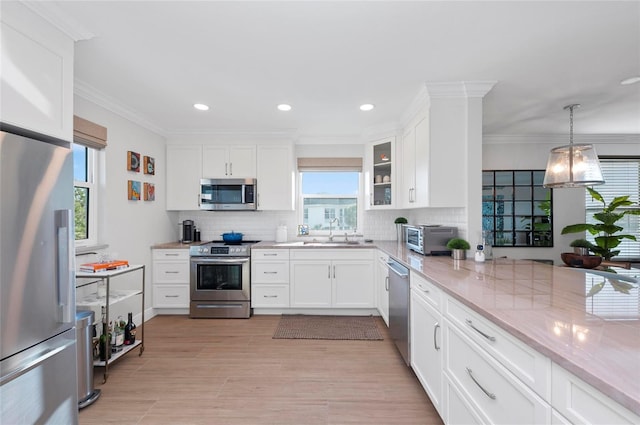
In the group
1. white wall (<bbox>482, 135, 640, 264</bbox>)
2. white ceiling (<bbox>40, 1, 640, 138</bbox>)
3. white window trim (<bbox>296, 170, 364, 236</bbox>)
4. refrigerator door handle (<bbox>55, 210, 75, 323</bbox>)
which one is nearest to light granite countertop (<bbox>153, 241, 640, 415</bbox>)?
white ceiling (<bbox>40, 1, 640, 138</bbox>)

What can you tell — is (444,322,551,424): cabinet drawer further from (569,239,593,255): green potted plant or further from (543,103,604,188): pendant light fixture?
(569,239,593,255): green potted plant

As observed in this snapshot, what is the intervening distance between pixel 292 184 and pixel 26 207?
2846 millimetres

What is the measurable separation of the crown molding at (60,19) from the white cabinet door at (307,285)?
2.78m

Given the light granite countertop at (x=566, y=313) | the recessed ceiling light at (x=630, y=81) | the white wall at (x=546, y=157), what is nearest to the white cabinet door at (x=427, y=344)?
the light granite countertop at (x=566, y=313)

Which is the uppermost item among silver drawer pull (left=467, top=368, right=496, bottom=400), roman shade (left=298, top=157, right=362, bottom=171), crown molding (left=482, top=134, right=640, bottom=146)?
crown molding (left=482, top=134, right=640, bottom=146)

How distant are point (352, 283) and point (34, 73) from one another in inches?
129

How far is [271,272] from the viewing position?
142 inches

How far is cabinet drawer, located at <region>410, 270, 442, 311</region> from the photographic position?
1.73 m

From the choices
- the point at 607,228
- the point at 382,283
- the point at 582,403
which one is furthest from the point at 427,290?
the point at 607,228

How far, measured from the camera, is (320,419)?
182 centimetres

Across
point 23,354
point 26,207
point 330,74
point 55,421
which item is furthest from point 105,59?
point 55,421

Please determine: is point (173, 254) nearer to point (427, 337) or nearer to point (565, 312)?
point (427, 337)

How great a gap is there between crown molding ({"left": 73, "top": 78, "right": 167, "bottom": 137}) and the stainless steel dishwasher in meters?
3.25

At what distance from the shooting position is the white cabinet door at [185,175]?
3.94m
